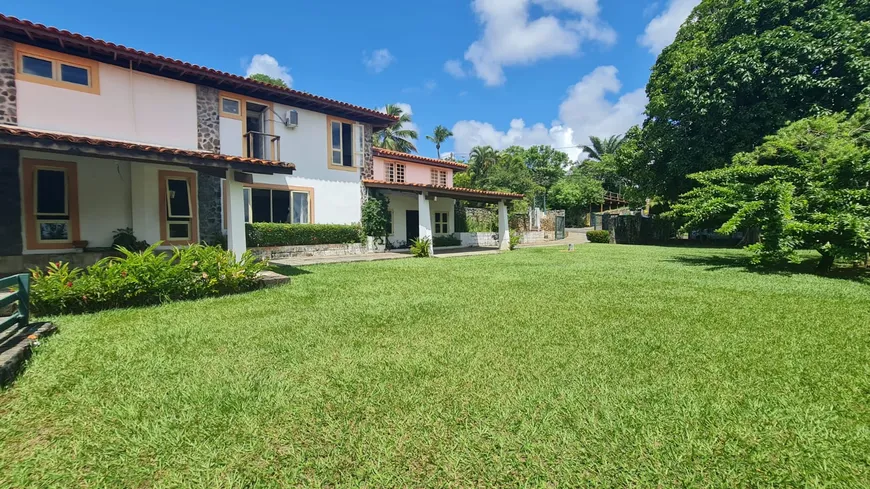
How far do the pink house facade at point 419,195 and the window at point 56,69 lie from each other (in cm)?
903

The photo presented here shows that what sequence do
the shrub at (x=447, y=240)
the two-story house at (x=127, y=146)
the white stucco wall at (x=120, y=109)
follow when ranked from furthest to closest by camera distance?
the shrub at (x=447, y=240) < the white stucco wall at (x=120, y=109) < the two-story house at (x=127, y=146)

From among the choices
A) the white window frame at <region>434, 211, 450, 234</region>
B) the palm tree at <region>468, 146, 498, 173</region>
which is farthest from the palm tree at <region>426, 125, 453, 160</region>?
the white window frame at <region>434, 211, 450, 234</region>

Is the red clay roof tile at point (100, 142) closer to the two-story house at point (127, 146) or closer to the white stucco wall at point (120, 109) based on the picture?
the two-story house at point (127, 146)

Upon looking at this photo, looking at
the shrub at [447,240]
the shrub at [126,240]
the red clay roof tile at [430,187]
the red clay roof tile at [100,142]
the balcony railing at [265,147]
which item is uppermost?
the balcony railing at [265,147]

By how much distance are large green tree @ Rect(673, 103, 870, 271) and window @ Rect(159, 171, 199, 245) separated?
15.4 m

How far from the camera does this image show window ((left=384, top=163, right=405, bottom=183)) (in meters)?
21.1

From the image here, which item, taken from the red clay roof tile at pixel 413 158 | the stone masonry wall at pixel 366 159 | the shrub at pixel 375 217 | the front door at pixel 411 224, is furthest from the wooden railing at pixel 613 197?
the stone masonry wall at pixel 366 159

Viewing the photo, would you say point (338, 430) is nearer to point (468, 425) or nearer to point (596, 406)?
point (468, 425)

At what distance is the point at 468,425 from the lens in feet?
8.36

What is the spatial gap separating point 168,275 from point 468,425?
20.4 ft

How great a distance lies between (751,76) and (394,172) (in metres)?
17.7

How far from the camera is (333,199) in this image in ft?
50.9

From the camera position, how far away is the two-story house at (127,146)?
8.23m

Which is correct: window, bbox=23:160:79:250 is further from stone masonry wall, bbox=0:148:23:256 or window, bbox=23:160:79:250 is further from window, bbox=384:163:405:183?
window, bbox=384:163:405:183
